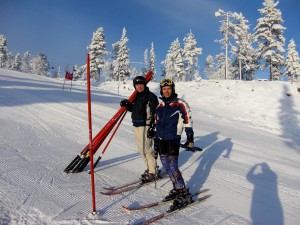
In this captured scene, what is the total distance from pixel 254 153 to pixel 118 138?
508 centimetres

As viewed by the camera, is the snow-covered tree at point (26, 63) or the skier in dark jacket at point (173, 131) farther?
the snow-covered tree at point (26, 63)

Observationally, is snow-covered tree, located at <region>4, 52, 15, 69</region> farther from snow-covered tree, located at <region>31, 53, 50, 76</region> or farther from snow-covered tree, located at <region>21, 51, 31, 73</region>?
snow-covered tree, located at <region>31, 53, 50, 76</region>

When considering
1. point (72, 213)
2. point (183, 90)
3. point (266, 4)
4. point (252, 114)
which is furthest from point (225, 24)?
point (72, 213)

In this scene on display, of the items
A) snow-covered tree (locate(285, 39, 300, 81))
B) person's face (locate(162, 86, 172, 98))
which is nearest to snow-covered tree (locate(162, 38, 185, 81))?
snow-covered tree (locate(285, 39, 300, 81))

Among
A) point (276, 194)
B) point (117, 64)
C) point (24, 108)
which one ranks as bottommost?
point (276, 194)

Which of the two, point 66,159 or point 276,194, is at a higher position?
point 66,159

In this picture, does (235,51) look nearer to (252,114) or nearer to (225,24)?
(225,24)

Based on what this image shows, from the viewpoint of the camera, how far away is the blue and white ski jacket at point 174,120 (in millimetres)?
5574


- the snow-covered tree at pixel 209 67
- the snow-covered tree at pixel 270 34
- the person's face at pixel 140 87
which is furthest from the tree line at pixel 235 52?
the person's face at pixel 140 87

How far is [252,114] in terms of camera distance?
1023 inches

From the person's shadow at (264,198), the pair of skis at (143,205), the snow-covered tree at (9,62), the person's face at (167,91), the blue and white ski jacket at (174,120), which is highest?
the snow-covered tree at (9,62)

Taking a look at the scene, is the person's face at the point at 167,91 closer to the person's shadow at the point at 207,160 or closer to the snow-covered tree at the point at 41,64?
the person's shadow at the point at 207,160

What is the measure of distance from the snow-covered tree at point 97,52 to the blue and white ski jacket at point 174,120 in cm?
5369

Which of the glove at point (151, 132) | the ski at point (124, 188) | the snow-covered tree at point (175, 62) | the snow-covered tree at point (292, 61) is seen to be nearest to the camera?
the ski at point (124, 188)
